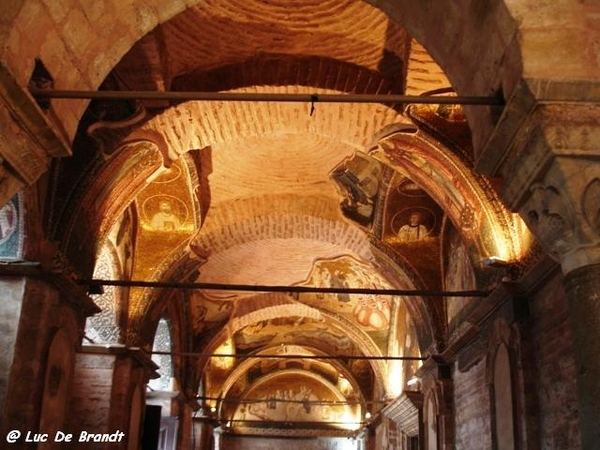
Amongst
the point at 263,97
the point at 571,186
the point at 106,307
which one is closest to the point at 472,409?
the point at 106,307

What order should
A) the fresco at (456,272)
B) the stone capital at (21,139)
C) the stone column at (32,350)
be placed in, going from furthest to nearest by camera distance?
the fresco at (456,272)
the stone column at (32,350)
the stone capital at (21,139)

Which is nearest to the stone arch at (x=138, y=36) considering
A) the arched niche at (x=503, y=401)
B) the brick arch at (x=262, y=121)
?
the brick arch at (x=262, y=121)

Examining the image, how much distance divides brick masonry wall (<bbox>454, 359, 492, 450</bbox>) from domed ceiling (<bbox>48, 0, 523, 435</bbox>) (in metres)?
1.13

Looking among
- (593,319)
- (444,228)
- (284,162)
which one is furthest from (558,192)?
(284,162)

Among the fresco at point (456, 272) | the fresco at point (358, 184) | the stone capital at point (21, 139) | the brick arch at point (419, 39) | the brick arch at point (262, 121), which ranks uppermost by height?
the fresco at point (358, 184)

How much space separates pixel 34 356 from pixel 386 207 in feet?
20.7

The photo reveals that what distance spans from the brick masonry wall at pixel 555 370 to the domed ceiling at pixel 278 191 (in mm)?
1331

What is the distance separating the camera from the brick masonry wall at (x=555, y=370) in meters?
6.39

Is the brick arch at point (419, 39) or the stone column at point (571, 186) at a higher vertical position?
the brick arch at point (419, 39)

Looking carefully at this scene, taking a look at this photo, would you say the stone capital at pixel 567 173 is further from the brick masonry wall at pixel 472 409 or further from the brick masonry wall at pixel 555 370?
the brick masonry wall at pixel 472 409

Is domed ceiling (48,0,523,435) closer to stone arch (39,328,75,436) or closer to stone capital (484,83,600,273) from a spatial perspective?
stone arch (39,328,75,436)

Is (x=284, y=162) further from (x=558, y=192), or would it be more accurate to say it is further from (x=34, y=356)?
(x=558, y=192)

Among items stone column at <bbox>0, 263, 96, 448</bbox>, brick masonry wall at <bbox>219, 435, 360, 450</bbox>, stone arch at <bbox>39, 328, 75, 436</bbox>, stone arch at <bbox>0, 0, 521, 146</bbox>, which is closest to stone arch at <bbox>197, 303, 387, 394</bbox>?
brick masonry wall at <bbox>219, 435, 360, 450</bbox>

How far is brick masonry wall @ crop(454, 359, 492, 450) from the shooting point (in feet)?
29.5
